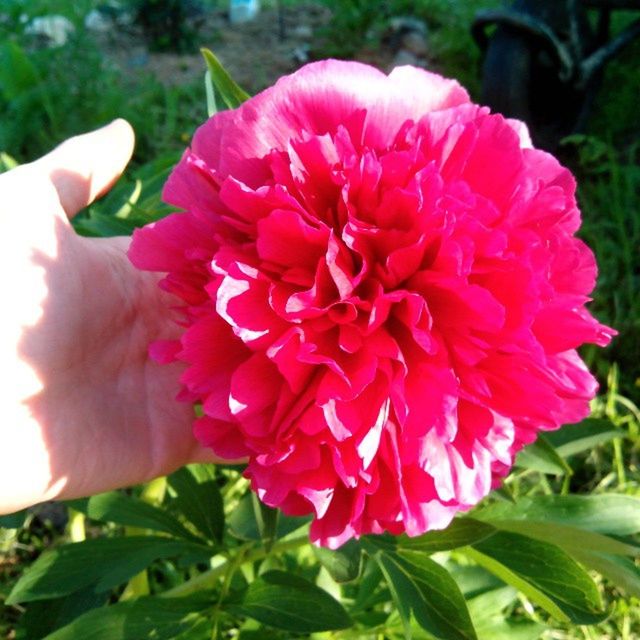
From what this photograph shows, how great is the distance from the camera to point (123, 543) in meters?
1.12

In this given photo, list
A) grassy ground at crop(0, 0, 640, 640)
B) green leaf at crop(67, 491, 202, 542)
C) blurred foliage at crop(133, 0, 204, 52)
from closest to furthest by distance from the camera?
green leaf at crop(67, 491, 202, 542) → grassy ground at crop(0, 0, 640, 640) → blurred foliage at crop(133, 0, 204, 52)

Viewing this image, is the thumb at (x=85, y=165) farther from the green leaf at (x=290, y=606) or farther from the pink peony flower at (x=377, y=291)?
the green leaf at (x=290, y=606)

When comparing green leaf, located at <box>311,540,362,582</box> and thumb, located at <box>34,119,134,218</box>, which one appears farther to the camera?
thumb, located at <box>34,119,134,218</box>

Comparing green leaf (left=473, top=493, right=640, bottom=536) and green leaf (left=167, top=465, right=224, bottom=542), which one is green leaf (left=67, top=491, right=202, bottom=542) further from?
green leaf (left=473, top=493, right=640, bottom=536)

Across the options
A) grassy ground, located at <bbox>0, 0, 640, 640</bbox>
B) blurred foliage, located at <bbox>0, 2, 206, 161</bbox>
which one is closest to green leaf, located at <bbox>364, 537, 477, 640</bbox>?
grassy ground, located at <bbox>0, 0, 640, 640</bbox>

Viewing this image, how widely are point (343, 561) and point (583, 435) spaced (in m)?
0.42

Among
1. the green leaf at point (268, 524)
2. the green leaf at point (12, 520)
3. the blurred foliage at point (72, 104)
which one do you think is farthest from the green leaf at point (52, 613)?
the blurred foliage at point (72, 104)

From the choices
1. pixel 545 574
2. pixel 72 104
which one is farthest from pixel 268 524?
pixel 72 104

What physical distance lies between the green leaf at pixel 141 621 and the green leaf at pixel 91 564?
0.12 feet

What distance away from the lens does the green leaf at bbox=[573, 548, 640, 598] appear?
0.96m

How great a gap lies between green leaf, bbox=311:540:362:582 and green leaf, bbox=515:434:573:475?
23 cm

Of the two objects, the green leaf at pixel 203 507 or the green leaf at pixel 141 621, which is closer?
the green leaf at pixel 141 621

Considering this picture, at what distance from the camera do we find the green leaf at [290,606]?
978 mm

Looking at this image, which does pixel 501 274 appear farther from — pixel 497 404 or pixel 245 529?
pixel 245 529
